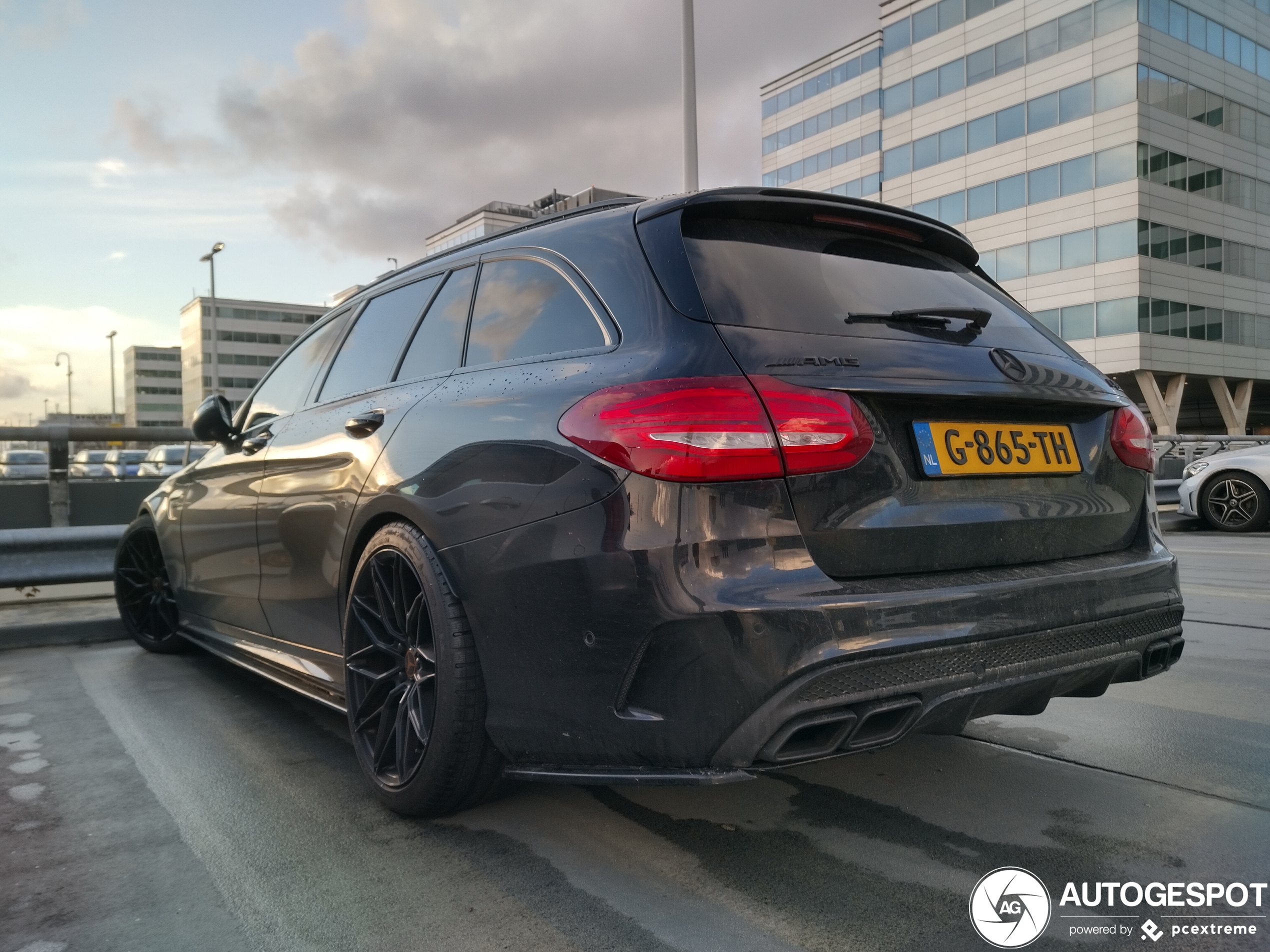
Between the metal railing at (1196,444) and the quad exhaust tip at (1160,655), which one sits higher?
the metal railing at (1196,444)

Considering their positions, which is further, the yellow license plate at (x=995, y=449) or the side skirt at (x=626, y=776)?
the yellow license plate at (x=995, y=449)

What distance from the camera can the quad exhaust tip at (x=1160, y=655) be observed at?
2498mm

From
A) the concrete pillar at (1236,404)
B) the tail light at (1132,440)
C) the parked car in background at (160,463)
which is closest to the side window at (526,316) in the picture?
the tail light at (1132,440)

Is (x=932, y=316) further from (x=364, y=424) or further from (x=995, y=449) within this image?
(x=364, y=424)

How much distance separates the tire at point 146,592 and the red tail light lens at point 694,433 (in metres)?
3.63

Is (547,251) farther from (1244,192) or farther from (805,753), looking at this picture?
(1244,192)

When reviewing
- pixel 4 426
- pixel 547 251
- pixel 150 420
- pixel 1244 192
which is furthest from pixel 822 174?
pixel 150 420

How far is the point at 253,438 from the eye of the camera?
3.92 metres

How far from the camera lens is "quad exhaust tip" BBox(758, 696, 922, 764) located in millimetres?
1929

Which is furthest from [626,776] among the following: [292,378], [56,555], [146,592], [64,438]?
[64,438]

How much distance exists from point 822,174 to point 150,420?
105700mm

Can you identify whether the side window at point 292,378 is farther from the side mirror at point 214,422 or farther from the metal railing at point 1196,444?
the metal railing at point 1196,444

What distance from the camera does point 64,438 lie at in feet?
25.6

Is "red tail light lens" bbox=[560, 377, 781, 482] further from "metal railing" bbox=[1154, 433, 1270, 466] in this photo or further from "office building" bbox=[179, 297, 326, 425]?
"office building" bbox=[179, 297, 326, 425]
